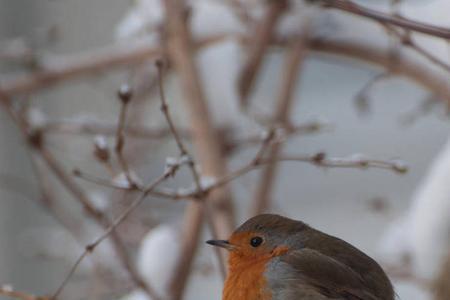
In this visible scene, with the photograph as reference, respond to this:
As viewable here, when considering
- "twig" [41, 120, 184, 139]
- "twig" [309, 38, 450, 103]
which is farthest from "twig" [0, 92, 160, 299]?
"twig" [309, 38, 450, 103]

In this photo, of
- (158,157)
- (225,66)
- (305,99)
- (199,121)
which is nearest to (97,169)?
(158,157)

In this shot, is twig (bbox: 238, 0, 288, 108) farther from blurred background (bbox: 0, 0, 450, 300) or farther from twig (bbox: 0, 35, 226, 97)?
twig (bbox: 0, 35, 226, 97)

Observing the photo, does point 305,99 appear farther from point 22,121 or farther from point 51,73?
point 22,121

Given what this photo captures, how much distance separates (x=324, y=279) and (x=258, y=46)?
4.54 ft

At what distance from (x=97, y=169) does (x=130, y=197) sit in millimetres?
1875

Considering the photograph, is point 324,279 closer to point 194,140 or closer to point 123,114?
point 123,114

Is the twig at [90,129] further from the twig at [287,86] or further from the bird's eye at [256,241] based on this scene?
the bird's eye at [256,241]

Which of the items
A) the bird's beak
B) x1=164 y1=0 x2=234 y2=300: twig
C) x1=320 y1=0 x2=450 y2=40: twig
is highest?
x1=164 y1=0 x2=234 y2=300: twig

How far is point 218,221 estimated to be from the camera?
2816 mm

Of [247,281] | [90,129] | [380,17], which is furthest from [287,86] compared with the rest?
[380,17]

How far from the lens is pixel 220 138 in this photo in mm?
3062

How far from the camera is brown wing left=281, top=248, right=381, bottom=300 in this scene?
1.93 metres

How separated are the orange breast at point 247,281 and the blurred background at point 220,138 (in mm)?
907

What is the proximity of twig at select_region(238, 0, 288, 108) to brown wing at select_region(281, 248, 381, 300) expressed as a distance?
125cm
